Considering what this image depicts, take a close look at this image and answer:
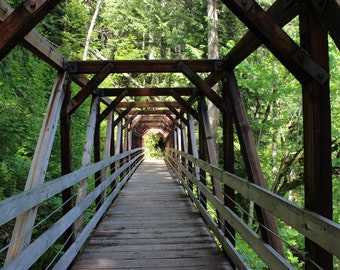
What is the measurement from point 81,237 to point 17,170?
387cm

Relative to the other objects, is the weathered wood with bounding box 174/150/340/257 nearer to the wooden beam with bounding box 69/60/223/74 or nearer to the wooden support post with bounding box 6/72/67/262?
the wooden support post with bounding box 6/72/67/262

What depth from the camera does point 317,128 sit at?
6.90 ft

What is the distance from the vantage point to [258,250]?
242 cm

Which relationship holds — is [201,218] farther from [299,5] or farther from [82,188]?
[299,5]

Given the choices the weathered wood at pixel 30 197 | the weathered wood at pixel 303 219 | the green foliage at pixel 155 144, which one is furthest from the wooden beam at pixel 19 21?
the green foliage at pixel 155 144

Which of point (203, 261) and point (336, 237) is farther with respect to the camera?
point (203, 261)

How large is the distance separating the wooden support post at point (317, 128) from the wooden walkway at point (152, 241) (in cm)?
165

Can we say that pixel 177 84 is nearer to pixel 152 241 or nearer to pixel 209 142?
pixel 209 142

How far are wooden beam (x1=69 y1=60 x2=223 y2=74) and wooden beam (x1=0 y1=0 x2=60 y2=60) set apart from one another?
2.32 meters

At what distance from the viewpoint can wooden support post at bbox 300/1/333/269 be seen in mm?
2057

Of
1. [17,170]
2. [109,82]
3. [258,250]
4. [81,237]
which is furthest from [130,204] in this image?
[109,82]

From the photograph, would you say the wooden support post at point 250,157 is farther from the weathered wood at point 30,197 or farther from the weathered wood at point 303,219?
the weathered wood at point 30,197

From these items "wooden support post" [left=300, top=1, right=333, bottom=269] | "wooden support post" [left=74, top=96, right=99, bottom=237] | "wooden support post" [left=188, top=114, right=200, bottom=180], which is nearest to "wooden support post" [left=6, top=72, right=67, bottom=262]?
"wooden support post" [left=74, top=96, right=99, bottom=237]

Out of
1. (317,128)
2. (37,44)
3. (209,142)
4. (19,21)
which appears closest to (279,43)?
(317,128)
